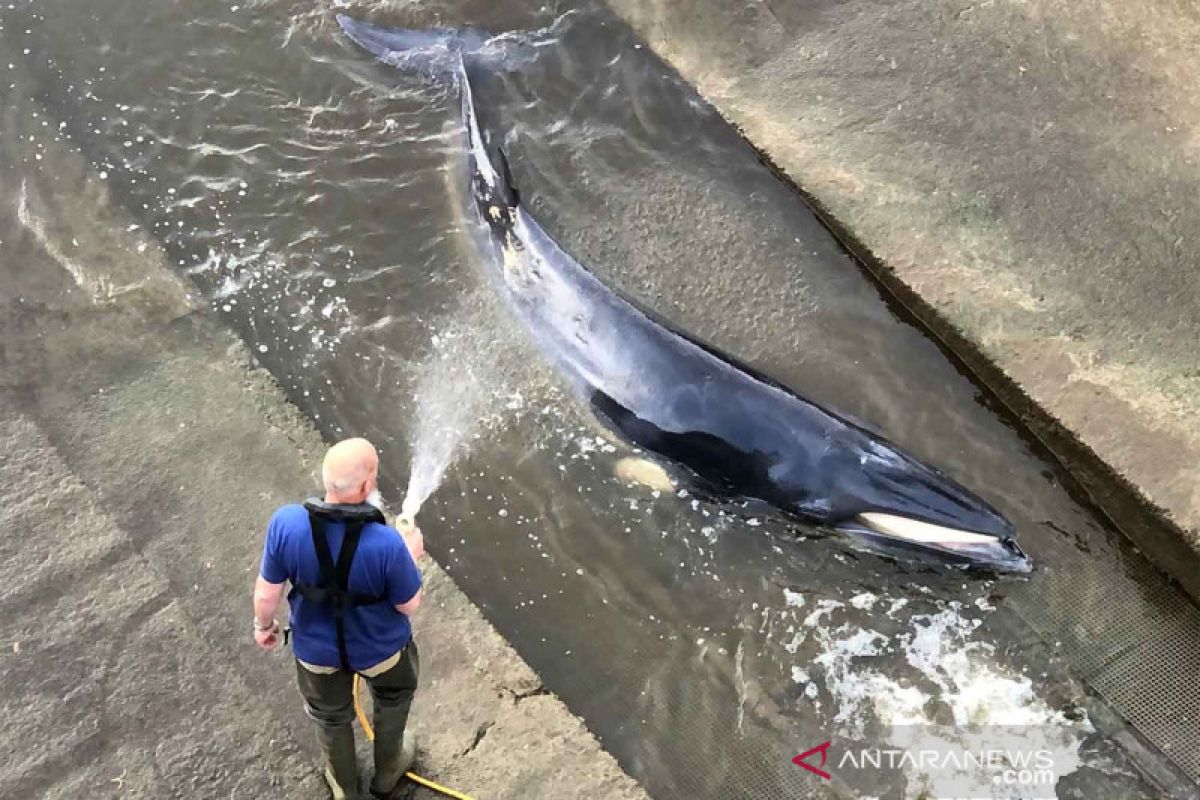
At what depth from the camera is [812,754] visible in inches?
186

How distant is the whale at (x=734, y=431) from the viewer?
16.6 feet

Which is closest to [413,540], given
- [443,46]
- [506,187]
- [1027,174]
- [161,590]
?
[161,590]

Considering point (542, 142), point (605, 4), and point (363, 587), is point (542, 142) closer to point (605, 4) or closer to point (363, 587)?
point (605, 4)

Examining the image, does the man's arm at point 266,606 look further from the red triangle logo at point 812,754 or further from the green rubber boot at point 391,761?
the red triangle logo at point 812,754

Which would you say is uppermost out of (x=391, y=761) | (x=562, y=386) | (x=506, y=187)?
(x=506, y=187)

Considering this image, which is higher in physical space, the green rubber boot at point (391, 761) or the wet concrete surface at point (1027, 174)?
the wet concrete surface at point (1027, 174)

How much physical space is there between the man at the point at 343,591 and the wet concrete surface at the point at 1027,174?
376cm

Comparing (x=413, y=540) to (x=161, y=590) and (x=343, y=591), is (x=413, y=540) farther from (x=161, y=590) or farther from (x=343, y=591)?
(x=161, y=590)

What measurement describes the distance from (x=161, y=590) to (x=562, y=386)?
2441 millimetres

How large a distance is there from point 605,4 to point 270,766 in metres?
5.99

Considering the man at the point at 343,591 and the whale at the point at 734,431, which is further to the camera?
the whale at the point at 734,431

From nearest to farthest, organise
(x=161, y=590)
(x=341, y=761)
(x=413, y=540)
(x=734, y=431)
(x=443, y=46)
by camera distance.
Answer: (x=413, y=540)
(x=341, y=761)
(x=161, y=590)
(x=734, y=431)
(x=443, y=46)

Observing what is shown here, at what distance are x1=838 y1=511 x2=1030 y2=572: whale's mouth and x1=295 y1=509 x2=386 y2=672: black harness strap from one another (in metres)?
2.80

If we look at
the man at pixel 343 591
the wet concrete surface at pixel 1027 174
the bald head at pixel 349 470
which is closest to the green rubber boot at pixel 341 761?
the man at pixel 343 591
